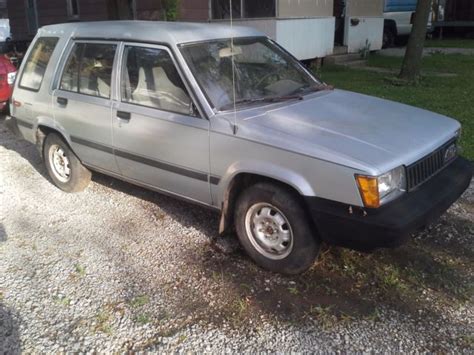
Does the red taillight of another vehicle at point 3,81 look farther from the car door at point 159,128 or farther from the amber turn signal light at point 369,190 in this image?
the amber turn signal light at point 369,190

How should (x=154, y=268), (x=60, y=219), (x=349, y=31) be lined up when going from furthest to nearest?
(x=349, y=31), (x=60, y=219), (x=154, y=268)

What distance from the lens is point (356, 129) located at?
353cm

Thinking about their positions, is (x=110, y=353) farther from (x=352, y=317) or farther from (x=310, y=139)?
(x=310, y=139)

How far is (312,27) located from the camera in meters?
12.6

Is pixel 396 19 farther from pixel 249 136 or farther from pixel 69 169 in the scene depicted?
pixel 249 136

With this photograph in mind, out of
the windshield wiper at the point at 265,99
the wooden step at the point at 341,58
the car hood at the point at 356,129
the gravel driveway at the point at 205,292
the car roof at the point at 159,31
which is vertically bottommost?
the gravel driveway at the point at 205,292

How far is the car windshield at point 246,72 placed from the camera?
396 centimetres

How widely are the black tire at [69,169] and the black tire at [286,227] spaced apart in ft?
7.32

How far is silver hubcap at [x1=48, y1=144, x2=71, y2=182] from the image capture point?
17.6 ft

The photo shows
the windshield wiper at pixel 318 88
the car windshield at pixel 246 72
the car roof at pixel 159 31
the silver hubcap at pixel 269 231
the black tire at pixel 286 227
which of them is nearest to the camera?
the black tire at pixel 286 227

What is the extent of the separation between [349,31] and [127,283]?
12.4 m

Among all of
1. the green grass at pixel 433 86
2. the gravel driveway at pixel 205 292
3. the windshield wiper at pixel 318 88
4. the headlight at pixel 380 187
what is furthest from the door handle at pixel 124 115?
the green grass at pixel 433 86

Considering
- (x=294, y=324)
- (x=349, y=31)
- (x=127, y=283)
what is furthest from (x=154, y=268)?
(x=349, y=31)

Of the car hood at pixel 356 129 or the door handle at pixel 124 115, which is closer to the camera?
the car hood at pixel 356 129
